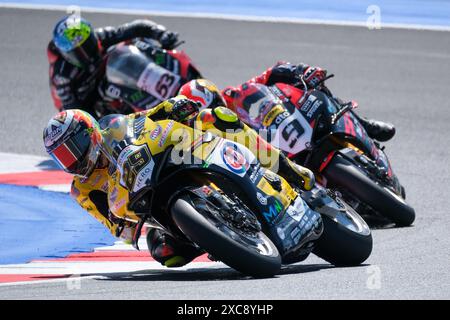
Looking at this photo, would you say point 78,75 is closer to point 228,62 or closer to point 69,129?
point 228,62

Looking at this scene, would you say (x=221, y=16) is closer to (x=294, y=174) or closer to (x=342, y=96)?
(x=342, y=96)

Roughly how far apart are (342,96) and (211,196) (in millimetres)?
7758

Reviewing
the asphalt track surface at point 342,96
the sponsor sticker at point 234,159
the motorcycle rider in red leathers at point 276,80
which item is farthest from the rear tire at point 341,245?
the motorcycle rider in red leathers at point 276,80

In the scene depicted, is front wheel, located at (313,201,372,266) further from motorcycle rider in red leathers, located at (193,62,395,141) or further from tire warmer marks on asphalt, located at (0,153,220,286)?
motorcycle rider in red leathers, located at (193,62,395,141)

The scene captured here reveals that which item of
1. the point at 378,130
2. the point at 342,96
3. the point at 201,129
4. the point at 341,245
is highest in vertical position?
the point at 201,129

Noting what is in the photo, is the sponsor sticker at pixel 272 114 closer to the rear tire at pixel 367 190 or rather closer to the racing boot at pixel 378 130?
the rear tire at pixel 367 190

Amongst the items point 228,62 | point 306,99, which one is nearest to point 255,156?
point 306,99

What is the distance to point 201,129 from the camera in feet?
23.0

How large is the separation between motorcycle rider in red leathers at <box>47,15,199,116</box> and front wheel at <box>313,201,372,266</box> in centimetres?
451

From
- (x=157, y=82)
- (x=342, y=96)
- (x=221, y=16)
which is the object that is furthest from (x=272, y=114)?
(x=221, y=16)

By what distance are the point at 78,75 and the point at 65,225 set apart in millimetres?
3159

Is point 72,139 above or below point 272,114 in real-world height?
above

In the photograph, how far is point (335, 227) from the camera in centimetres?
714

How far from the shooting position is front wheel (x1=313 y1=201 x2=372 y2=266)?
7.10 m
